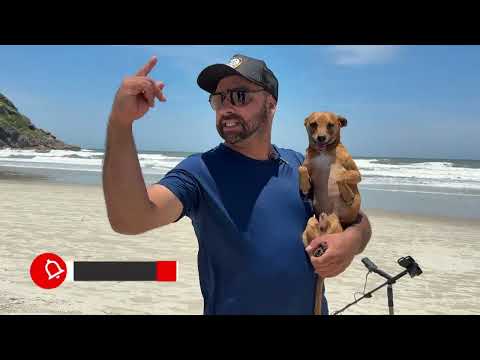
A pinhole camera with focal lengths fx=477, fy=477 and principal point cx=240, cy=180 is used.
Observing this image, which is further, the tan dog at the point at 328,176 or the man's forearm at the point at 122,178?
the tan dog at the point at 328,176

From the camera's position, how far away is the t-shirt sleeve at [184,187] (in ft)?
6.40

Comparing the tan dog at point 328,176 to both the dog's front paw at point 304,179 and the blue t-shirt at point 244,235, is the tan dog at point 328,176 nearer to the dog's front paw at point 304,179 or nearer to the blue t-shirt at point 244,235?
the dog's front paw at point 304,179

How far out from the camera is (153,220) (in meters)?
1.83

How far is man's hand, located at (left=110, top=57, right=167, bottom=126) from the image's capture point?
5.25 ft

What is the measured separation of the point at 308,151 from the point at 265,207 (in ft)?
1.40

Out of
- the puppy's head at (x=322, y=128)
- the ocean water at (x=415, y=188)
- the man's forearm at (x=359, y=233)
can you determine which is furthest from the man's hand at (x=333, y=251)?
the ocean water at (x=415, y=188)

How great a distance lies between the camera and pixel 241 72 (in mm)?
2074

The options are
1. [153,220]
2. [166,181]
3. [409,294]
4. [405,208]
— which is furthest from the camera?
[405,208]

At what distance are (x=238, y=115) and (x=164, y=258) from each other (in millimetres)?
6335

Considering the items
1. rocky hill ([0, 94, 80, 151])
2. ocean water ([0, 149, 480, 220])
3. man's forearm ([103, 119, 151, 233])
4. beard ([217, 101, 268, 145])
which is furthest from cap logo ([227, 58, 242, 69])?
rocky hill ([0, 94, 80, 151])

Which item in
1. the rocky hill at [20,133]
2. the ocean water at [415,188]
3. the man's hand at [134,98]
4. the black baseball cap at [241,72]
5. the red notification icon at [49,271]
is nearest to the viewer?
the man's hand at [134,98]

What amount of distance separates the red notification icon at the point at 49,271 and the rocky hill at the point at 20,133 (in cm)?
4415

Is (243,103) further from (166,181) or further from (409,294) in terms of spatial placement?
(409,294)
